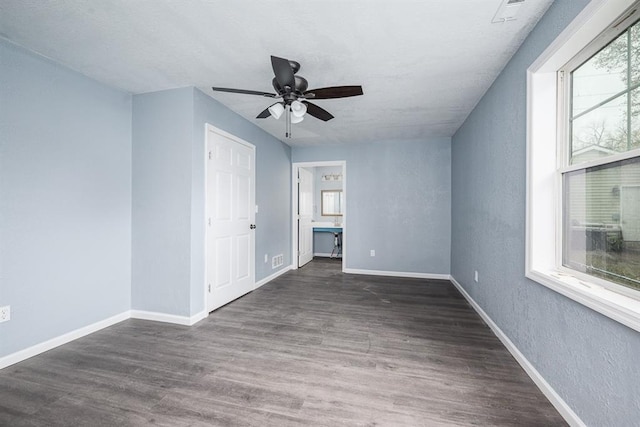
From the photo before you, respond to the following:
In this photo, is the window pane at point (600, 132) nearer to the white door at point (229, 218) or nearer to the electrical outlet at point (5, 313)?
the white door at point (229, 218)

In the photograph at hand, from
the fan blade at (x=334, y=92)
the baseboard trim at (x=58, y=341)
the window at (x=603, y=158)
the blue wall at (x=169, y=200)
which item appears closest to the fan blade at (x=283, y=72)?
the fan blade at (x=334, y=92)

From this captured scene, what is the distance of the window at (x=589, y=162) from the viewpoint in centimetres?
128

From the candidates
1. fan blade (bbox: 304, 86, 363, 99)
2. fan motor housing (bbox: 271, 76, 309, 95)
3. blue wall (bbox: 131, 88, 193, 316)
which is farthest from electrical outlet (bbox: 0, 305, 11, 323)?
fan blade (bbox: 304, 86, 363, 99)

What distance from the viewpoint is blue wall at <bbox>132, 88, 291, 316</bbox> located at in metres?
2.79

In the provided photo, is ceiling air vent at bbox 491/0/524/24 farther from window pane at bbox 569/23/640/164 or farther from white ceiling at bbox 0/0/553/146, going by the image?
window pane at bbox 569/23/640/164

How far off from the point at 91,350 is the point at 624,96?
4.04m

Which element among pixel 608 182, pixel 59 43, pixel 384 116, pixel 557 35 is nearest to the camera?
pixel 608 182

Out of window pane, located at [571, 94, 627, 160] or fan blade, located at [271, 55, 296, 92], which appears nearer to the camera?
window pane, located at [571, 94, 627, 160]

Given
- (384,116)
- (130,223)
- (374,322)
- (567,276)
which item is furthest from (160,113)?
(567,276)

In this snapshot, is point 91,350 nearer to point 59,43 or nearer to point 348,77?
point 59,43

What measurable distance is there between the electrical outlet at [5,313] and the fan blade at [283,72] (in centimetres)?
272

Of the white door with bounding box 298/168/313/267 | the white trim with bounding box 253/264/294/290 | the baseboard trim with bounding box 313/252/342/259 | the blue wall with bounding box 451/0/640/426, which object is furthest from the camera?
the baseboard trim with bounding box 313/252/342/259

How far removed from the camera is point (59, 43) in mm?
2062

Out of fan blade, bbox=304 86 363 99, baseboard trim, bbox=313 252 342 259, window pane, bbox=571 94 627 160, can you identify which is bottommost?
baseboard trim, bbox=313 252 342 259
